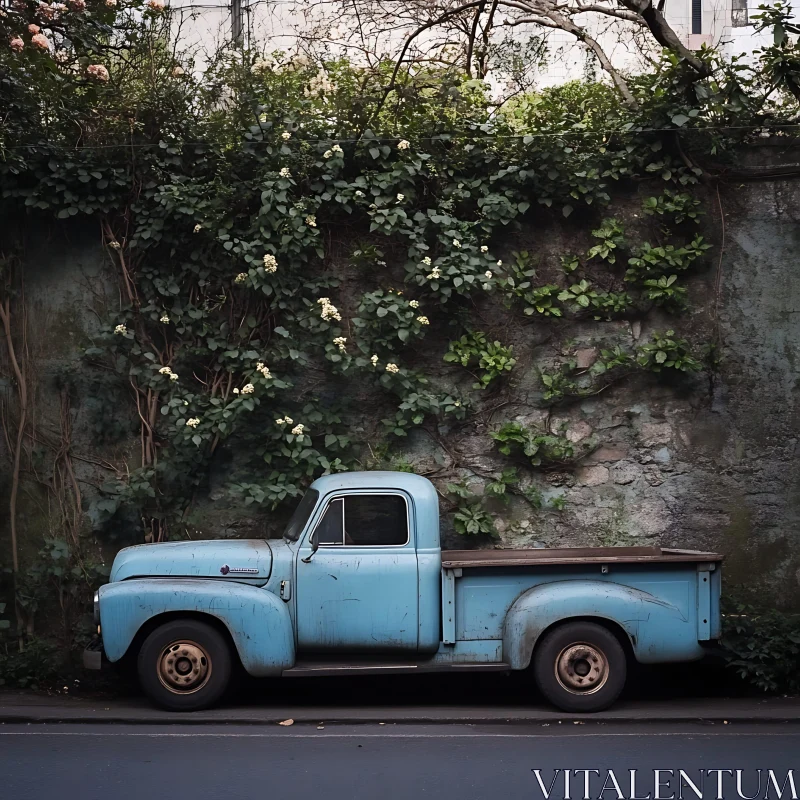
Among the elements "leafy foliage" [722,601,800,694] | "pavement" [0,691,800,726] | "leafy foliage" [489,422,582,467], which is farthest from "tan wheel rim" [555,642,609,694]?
"leafy foliage" [489,422,582,467]

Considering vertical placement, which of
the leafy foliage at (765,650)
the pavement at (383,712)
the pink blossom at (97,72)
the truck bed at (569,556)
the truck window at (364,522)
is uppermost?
the pink blossom at (97,72)

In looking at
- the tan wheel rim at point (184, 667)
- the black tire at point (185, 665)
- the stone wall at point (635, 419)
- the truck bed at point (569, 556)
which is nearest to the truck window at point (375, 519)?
the truck bed at point (569, 556)

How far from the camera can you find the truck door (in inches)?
250

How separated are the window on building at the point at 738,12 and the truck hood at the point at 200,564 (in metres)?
8.07

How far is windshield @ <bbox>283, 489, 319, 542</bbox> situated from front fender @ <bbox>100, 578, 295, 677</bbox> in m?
0.62

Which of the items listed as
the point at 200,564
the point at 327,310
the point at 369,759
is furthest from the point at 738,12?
the point at 369,759

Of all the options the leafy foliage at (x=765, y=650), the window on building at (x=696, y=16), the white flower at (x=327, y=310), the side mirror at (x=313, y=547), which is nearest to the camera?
the side mirror at (x=313, y=547)

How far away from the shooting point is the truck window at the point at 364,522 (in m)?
6.52

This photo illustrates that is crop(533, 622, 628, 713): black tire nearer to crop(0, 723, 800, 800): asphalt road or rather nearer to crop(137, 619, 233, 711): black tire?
crop(0, 723, 800, 800): asphalt road

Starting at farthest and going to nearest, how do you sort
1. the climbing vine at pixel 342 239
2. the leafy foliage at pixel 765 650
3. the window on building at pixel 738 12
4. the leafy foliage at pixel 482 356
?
1. the window on building at pixel 738 12
2. the leafy foliage at pixel 482 356
3. the climbing vine at pixel 342 239
4. the leafy foliage at pixel 765 650

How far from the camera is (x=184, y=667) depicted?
250 inches

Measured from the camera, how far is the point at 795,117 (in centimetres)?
866

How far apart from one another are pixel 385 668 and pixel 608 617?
1633 millimetres

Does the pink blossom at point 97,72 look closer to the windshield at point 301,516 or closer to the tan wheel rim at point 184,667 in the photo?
the windshield at point 301,516
